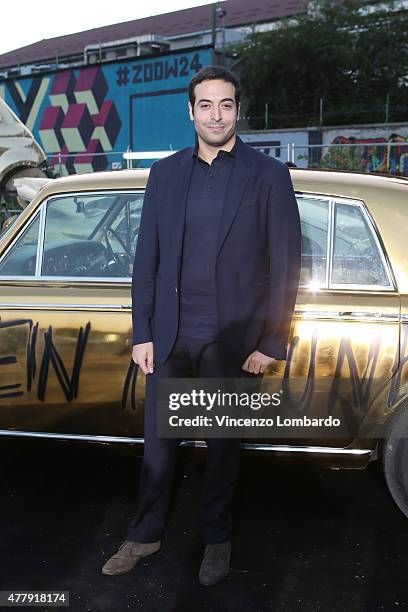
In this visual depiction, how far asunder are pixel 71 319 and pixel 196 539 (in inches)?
45.5

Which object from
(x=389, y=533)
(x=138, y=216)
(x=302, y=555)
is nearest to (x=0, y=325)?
(x=138, y=216)

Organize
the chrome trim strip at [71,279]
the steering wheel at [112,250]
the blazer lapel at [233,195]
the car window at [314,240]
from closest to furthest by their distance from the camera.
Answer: the blazer lapel at [233,195]
the car window at [314,240]
the chrome trim strip at [71,279]
the steering wheel at [112,250]

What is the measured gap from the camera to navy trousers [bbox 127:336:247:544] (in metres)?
2.71

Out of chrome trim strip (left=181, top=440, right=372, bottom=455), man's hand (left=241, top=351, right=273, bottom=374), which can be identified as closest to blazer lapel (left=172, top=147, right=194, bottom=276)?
man's hand (left=241, top=351, right=273, bottom=374)

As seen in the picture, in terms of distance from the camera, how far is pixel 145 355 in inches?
106

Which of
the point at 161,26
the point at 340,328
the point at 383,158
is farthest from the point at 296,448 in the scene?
the point at 161,26

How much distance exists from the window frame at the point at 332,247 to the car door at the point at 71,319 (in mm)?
848

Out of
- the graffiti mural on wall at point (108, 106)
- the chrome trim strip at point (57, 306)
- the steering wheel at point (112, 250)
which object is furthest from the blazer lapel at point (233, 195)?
the graffiti mural on wall at point (108, 106)

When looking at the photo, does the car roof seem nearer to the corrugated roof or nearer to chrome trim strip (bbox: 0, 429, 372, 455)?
chrome trim strip (bbox: 0, 429, 372, 455)

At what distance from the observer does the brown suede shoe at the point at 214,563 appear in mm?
2760

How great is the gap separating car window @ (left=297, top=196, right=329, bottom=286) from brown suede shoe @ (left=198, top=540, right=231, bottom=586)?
1.18 meters

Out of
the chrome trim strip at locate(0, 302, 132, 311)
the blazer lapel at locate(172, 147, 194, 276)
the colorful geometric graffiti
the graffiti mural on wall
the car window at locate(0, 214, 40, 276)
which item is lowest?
the chrome trim strip at locate(0, 302, 132, 311)

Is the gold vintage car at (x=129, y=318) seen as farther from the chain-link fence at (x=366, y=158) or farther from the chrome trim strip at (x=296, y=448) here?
the chain-link fence at (x=366, y=158)

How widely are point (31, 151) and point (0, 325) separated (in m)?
5.91
